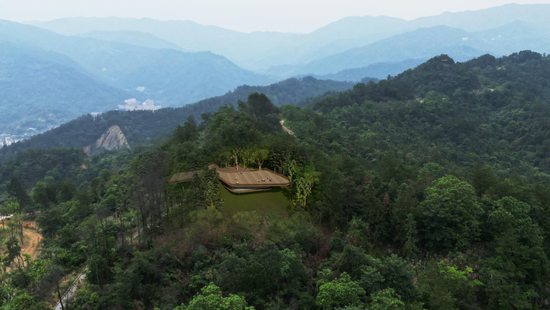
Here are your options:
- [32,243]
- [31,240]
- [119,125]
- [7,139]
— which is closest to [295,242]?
[32,243]

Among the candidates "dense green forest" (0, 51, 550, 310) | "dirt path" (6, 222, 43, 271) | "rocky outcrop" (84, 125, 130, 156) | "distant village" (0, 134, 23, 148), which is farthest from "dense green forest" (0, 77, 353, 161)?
"dense green forest" (0, 51, 550, 310)

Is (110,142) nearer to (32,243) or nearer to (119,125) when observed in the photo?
(119,125)

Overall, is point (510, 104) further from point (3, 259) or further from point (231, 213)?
point (3, 259)

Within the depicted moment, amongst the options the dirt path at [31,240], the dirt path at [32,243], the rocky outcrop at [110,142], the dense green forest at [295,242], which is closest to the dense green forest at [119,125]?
the rocky outcrop at [110,142]

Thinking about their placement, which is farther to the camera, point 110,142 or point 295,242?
point 110,142

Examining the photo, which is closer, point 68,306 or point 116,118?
point 68,306

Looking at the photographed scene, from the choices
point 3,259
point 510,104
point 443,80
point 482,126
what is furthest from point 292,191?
point 443,80

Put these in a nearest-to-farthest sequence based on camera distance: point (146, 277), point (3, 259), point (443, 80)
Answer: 1. point (146, 277)
2. point (3, 259)
3. point (443, 80)

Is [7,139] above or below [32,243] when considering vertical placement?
above
